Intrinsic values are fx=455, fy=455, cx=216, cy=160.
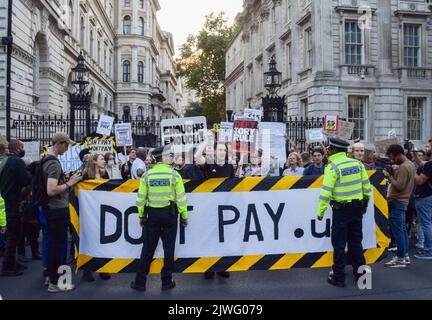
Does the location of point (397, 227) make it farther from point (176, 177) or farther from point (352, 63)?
point (352, 63)

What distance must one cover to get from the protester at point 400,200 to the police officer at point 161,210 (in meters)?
3.55

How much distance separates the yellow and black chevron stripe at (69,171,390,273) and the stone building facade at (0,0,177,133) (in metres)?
10.4

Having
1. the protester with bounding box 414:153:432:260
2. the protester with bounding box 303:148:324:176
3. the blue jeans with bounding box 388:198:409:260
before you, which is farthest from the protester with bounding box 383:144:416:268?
the protester with bounding box 303:148:324:176

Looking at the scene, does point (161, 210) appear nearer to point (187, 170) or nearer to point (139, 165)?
point (187, 170)

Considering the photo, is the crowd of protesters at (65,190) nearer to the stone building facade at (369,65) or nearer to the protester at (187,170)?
the protester at (187,170)

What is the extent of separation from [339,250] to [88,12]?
38221 mm

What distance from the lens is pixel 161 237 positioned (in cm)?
591

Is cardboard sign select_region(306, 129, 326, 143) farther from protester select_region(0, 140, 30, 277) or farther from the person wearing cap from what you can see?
the person wearing cap

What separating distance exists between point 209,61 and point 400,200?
5471 centimetres

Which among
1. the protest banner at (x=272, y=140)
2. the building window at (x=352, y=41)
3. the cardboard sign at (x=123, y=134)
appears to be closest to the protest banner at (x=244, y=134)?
the protest banner at (x=272, y=140)

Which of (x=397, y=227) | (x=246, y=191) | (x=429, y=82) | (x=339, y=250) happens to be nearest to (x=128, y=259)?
(x=246, y=191)

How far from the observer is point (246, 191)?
6402mm

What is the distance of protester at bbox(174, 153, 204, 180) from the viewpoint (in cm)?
667

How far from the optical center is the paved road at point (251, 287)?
5.69 meters
